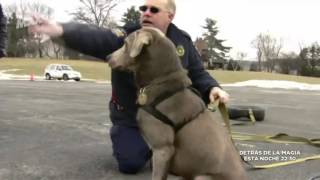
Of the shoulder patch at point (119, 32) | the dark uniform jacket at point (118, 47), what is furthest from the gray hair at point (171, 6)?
the shoulder patch at point (119, 32)

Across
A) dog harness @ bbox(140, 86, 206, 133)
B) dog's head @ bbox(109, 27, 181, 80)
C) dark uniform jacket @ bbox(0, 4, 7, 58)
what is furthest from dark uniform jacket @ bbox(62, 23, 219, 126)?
dark uniform jacket @ bbox(0, 4, 7, 58)

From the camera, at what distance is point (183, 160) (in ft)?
12.5

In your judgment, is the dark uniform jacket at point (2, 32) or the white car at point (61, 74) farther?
the white car at point (61, 74)

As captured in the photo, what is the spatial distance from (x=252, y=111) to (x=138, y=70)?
25.8ft

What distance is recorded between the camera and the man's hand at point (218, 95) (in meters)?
4.55

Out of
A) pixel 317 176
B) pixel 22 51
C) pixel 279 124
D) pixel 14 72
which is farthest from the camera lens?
pixel 22 51

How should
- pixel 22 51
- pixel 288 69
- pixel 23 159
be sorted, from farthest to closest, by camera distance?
1. pixel 288 69
2. pixel 22 51
3. pixel 23 159

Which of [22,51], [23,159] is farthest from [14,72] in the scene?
[23,159]

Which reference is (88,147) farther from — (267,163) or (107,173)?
(267,163)

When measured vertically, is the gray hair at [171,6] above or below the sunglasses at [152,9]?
above

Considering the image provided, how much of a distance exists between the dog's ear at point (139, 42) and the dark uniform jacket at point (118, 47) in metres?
0.83

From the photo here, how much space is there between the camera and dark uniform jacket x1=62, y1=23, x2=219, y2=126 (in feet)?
14.7

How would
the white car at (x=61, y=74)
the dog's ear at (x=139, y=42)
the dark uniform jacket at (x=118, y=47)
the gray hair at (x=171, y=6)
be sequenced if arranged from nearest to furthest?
the dog's ear at (x=139, y=42), the dark uniform jacket at (x=118, y=47), the gray hair at (x=171, y=6), the white car at (x=61, y=74)

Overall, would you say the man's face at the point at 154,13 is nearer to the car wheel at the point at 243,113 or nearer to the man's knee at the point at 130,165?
the man's knee at the point at 130,165
